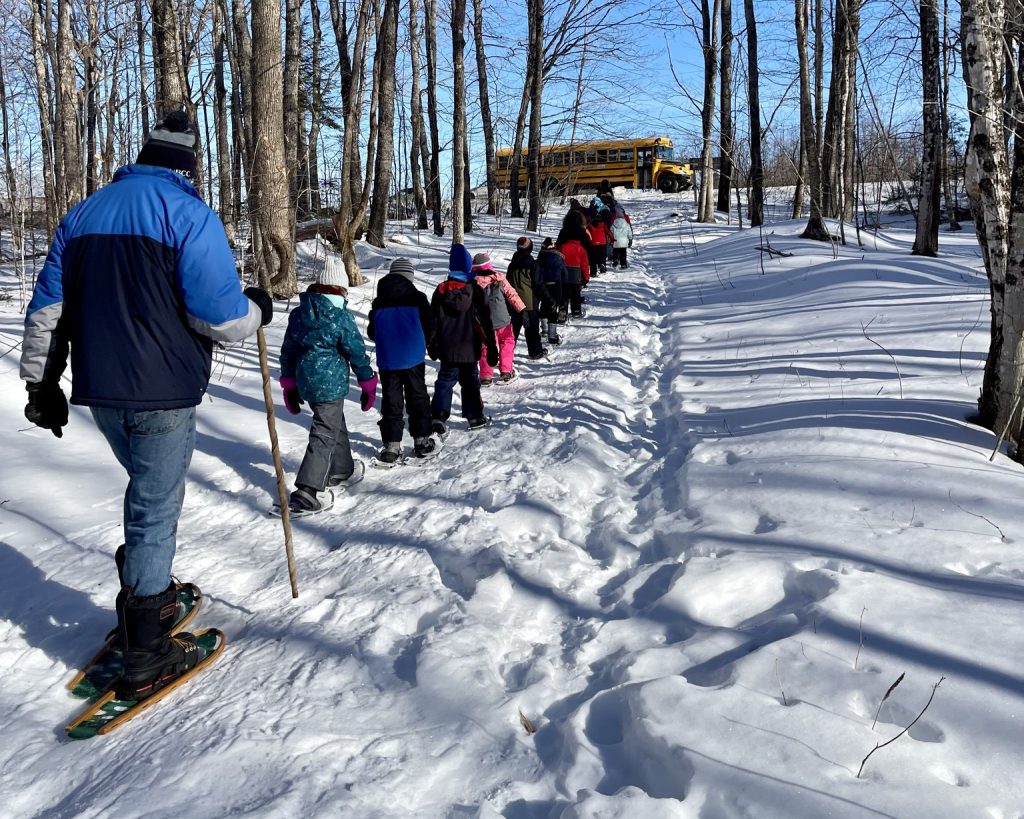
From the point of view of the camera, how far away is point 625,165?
4047 centimetres

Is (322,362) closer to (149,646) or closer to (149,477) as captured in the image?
(149,477)

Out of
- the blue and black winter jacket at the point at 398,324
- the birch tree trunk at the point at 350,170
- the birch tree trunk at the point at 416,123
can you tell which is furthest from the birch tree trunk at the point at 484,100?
the blue and black winter jacket at the point at 398,324

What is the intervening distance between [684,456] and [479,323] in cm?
241

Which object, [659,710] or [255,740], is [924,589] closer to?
[659,710]

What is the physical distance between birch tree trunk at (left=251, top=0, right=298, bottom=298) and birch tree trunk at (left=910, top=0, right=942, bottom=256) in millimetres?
11008

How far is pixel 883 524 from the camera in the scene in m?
3.62

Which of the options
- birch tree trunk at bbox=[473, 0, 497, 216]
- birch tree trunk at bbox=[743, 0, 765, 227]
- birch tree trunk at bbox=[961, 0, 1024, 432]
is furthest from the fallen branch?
birch tree trunk at bbox=[473, 0, 497, 216]

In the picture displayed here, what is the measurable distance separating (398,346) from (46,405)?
2.98 m

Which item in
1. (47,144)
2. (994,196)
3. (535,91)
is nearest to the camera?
(994,196)

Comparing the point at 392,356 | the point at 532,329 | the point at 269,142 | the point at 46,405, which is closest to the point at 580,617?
the point at 46,405

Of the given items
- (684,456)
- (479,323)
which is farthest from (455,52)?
(684,456)

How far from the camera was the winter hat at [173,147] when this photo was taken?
Result: 2859 millimetres

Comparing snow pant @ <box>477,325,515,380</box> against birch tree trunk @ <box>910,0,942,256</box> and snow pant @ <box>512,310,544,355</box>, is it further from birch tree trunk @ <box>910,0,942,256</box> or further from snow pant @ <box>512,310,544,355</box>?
birch tree trunk @ <box>910,0,942,256</box>

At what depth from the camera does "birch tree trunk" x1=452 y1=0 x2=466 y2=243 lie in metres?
14.5
